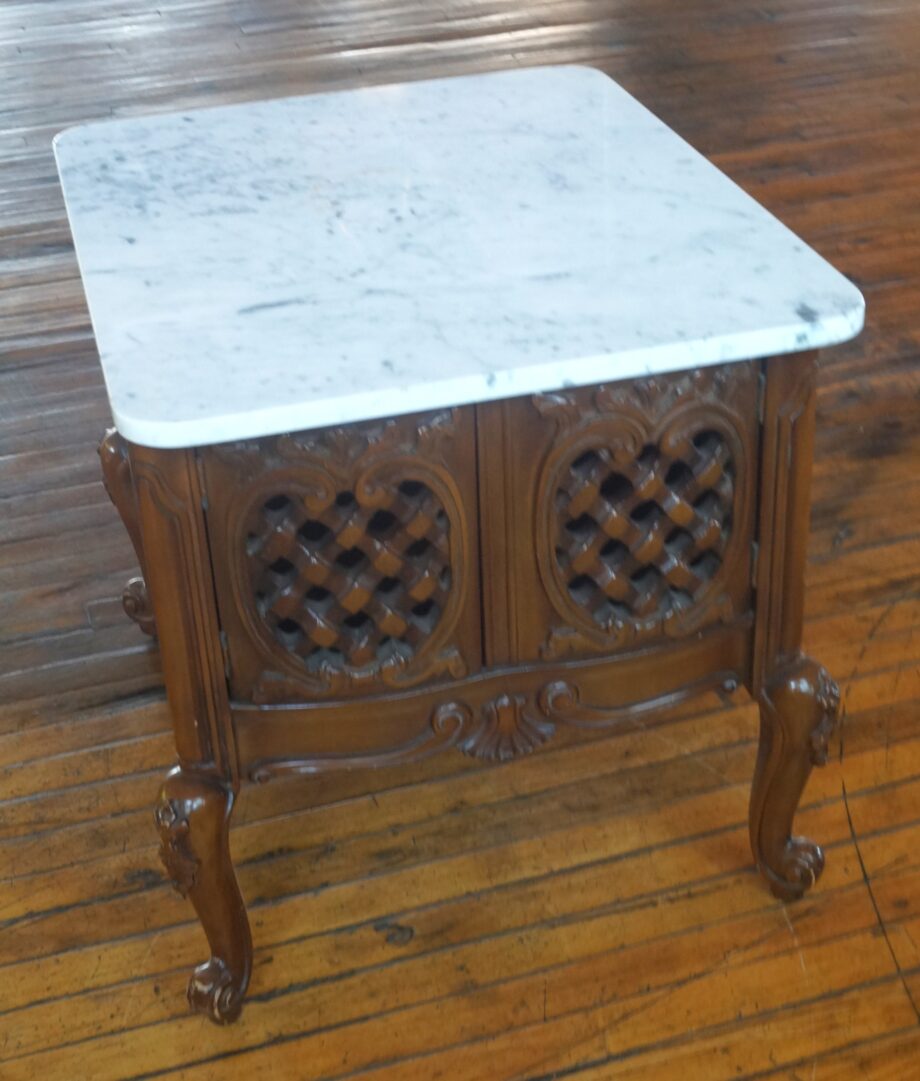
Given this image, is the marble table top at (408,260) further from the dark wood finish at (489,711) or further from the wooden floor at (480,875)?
the dark wood finish at (489,711)

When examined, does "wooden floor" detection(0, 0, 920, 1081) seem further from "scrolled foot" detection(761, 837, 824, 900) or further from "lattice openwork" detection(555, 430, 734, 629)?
"lattice openwork" detection(555, 430, 734, 629)

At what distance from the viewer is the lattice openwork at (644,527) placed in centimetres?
130

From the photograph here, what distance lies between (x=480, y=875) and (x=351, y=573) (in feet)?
1.88

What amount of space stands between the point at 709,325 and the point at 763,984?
77 cm

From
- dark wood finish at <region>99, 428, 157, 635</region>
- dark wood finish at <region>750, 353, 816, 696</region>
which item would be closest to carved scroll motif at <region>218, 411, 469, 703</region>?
dark wood finish at <region>750, 353, 816, 696</region>

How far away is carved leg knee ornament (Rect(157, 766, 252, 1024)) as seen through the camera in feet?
4.48

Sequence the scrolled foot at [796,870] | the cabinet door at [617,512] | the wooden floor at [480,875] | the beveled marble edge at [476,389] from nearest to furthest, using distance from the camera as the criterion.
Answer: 1. the beveled marble edge at [476,389]
2. the cabinet door at [617,512]
3. the wooden floor at [480,875]
4. the scrolled foot at [796,870]

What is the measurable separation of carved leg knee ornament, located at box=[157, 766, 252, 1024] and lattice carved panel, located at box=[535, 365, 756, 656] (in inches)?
14.6

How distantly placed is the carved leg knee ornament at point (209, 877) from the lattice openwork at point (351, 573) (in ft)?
0.58

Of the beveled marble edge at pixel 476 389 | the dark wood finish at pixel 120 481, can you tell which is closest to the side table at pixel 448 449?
the beveled marble edge at pixel 476 389

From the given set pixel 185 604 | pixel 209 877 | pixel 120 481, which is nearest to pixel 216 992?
pixel 209 877

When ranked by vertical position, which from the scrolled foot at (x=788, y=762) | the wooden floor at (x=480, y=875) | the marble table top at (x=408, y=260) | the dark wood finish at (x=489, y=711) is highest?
the marble table top at (x=408, y=260)

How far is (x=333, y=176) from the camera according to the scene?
1543 millimetres

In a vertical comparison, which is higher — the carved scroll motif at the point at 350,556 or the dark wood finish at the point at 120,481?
the carved scroll motif at the point at 350,556
